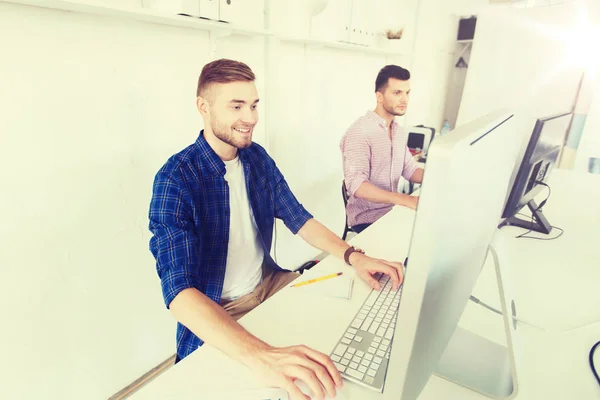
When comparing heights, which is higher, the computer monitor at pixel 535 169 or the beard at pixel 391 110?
the beard at pixel 391 110

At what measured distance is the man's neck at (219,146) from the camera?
3.92 ft

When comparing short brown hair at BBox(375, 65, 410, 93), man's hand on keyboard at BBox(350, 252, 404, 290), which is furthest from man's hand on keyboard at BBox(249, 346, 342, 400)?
short brown hair at BBox(375, 65, 410, 93)

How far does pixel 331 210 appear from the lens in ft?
9.41

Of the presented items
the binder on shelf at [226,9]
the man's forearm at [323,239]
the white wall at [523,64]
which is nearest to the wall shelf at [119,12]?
the binder on shelf at [226,9]

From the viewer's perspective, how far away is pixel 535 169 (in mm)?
1423

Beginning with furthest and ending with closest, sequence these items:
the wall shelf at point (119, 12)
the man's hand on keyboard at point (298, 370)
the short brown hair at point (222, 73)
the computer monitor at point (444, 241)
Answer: the short brown hair at point (222, 73) → the wall shelf at point (119, 12) → the man's hand on keyboard at point (298, 370) → the computer monitor at point (444, 241)

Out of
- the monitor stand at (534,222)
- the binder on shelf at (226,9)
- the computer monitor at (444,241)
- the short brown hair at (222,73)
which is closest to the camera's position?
the computer monitor at (444,241)

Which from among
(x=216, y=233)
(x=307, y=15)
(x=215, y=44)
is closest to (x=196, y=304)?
(x=216, y=233)

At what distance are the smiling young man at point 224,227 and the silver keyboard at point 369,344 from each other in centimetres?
12

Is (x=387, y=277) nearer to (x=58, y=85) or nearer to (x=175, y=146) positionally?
(x=175, y=146)

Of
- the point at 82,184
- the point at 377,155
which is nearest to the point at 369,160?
the point at 377,155

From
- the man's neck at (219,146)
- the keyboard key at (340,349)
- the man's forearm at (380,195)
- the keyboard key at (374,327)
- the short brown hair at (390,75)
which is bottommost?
the keyboard key at (340,349)

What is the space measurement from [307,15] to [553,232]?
1.77 m

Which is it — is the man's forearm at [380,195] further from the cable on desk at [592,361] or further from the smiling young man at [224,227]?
the cable on desk at [592,361]
